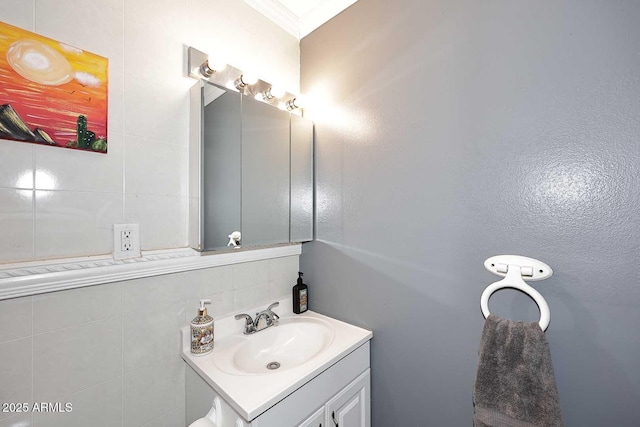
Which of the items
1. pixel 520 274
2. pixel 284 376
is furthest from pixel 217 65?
pixel 520 274

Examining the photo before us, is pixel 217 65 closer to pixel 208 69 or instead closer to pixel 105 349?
pixel 208 69

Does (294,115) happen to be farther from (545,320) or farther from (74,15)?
(545,320)


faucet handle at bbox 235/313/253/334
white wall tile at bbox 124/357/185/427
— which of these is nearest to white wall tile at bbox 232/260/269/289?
faucet handle at bbox 235/313/253/334

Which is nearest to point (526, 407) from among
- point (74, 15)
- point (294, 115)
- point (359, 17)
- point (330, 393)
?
point (330, 393)

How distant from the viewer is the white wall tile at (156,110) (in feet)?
3.10

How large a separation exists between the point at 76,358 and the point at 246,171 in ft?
2.87

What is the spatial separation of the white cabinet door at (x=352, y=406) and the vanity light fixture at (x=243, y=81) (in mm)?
1397

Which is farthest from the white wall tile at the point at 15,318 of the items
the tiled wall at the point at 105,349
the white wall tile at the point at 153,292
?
the white wall tile at the point at 153,292

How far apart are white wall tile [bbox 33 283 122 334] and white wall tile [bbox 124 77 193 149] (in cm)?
56

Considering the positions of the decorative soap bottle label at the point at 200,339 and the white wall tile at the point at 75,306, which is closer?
the white wall tile at the point at 75,306

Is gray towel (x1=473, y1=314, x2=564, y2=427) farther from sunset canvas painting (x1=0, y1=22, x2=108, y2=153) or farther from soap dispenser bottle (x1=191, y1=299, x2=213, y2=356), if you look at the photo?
sunset canvas painting (x1=0, y1=22, x2=108, y2=153)

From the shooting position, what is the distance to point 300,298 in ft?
4.75

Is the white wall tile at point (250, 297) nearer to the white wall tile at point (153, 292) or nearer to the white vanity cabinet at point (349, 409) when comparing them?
the white wall tile at point (153, 292)

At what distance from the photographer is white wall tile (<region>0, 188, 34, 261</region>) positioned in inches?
28.9
